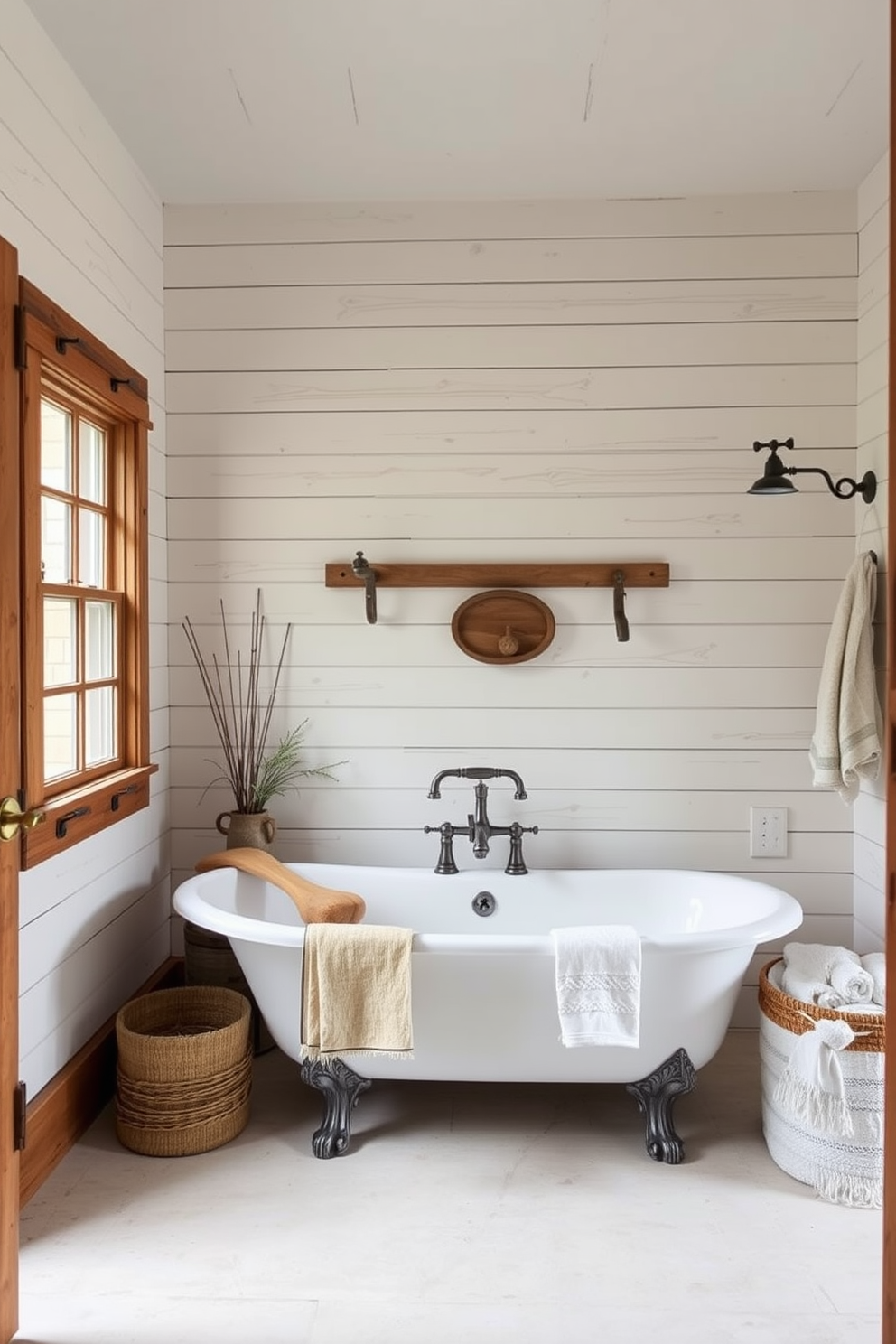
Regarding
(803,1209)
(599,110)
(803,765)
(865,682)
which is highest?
(599,110)

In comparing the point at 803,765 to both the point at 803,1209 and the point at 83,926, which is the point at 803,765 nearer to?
the point at 803,1209

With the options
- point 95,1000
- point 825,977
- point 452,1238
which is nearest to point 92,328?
point 95,1000

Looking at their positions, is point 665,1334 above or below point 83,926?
below

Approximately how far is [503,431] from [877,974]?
6.00ft

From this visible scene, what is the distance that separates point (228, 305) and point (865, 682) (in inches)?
86.8

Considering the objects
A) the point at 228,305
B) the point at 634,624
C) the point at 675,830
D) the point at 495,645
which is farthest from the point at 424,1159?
the point at 228,305

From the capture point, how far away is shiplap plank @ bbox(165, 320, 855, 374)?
2.82 m

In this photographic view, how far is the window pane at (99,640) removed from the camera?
2516mm

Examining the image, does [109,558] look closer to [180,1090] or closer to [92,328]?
[92,328]

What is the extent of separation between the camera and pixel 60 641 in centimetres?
232

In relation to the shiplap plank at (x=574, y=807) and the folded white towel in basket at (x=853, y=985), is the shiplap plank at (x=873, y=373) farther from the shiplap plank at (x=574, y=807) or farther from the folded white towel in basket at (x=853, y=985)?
the folded white towel in basket at (x=853, y=985)

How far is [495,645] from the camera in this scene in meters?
2.85

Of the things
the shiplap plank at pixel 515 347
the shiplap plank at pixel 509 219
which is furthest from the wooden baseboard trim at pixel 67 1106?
the shiplap plank at pixel 509 219

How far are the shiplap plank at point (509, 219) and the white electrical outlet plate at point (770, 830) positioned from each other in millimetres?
1768
